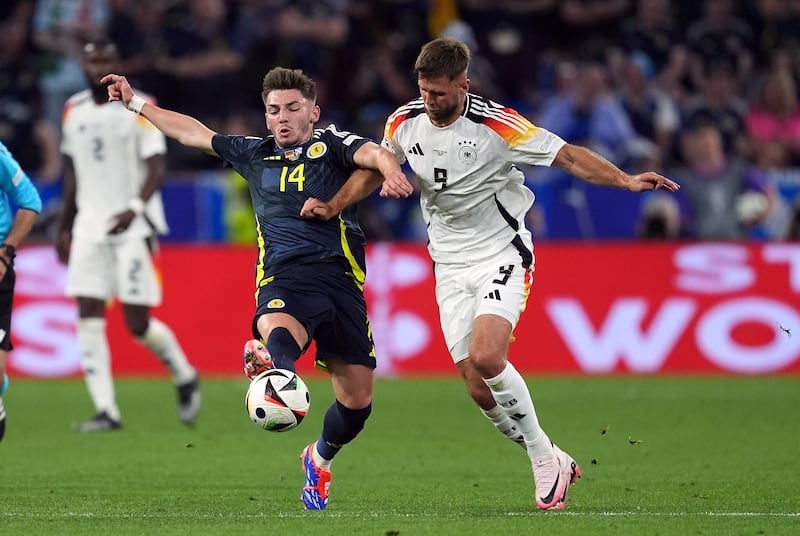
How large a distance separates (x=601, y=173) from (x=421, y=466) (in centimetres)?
283

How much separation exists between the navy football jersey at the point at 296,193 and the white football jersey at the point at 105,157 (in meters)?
4.26

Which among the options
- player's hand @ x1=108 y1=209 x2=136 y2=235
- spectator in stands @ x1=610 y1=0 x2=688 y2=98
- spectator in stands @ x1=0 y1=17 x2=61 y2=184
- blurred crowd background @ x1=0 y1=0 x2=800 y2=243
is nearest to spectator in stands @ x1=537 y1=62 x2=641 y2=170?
blurred crowd background @ x1=0 y1=0 x2=800 y2=243

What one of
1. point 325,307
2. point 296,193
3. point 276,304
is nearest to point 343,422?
point 325,307

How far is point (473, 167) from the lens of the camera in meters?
8.10

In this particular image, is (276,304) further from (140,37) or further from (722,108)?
(722,108)

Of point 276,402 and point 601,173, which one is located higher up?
point 601,173

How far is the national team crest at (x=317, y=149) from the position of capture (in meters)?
7.96

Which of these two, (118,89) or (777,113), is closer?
(118,89)

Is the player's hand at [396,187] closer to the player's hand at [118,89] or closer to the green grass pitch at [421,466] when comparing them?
the green grass pitch at [421,466]

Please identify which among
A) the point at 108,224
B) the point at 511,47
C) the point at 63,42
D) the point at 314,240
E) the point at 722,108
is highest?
the point at 314,240

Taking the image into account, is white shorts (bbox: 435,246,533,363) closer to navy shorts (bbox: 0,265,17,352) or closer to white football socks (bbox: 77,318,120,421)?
navy shorts (bbox: 0,265,17,352)

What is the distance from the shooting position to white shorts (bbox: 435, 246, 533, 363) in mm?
8008

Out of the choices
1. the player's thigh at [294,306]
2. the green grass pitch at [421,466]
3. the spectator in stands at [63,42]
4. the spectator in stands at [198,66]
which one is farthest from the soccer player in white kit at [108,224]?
the spectator in stands at [63,42]

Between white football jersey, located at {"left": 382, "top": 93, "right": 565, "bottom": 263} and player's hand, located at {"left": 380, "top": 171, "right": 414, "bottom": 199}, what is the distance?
2.63ft
